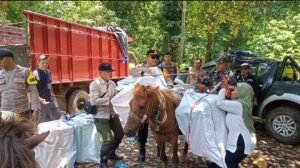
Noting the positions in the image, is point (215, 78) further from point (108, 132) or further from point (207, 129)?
point (108, 132)

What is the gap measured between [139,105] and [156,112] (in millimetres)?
346

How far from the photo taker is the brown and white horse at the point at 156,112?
402 centimetres

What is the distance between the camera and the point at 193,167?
5.21m

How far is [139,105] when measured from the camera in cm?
408

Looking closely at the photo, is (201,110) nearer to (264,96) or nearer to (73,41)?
(264,96)

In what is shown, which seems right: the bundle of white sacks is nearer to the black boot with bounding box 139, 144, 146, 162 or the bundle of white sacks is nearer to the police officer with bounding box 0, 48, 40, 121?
the black boot with bounding box 139, 144, 146, 162

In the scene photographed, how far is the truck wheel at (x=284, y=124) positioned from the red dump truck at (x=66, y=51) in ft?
15.1

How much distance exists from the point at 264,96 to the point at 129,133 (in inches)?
154

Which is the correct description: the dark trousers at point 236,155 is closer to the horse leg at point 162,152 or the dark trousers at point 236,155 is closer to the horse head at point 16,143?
the horse leg at point 162,152

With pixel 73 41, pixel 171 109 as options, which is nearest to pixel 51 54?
pixel 73 41

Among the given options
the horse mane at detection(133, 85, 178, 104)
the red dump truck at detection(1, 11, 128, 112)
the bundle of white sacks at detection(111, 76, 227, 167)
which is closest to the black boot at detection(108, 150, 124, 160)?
the horse mane at detection(133, 85, 178, 104)

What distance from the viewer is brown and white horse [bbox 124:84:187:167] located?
158 inches

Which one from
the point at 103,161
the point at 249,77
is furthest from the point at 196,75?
the point at 103,161

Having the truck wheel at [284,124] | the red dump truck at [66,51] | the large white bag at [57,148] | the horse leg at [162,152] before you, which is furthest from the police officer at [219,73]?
the red dump truck at [66,51]
